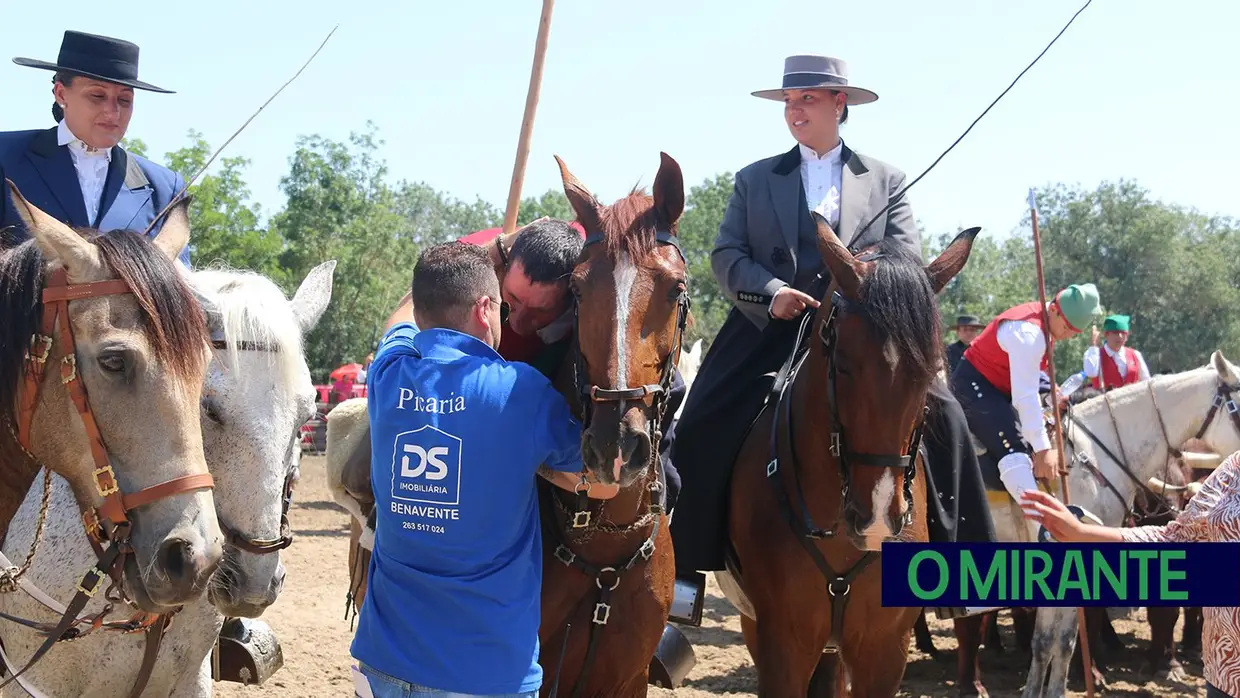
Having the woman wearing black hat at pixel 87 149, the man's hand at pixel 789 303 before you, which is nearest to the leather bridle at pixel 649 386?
the man's hand at pixel 789 303

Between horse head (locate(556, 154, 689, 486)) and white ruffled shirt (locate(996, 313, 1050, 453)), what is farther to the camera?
white ruffled shirt (locate(996, 313, 1050, 453))

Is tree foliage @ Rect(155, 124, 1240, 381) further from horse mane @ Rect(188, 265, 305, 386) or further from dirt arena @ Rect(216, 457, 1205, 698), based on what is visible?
horse mane @ Rect(188, 265, 305, 386)

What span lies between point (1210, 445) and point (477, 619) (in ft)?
24.7

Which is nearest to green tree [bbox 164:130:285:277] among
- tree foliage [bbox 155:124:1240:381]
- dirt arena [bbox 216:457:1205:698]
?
tree foliage [bbox 155:124:1240:381]

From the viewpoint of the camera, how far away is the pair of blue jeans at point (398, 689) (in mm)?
2840

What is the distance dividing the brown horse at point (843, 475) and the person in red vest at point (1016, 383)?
2499 mm

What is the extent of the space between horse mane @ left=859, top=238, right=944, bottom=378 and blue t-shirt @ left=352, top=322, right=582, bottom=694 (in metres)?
1.36

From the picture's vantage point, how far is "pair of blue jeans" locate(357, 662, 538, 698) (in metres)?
2.84

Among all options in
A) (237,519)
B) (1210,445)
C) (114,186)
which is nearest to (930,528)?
(237,519)

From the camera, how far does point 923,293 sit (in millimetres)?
3873

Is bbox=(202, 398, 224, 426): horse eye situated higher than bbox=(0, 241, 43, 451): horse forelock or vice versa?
bbox=(0, 241, 43, 451): horse forelock

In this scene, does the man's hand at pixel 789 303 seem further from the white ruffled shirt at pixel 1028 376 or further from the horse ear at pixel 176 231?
the white ruffled shirt at pixel 1028 376

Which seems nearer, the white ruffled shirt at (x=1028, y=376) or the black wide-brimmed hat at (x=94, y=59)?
the black wide-brimmed hat at (x=94, y=59)

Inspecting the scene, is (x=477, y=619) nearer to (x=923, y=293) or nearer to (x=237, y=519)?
(x=237, y=519)
